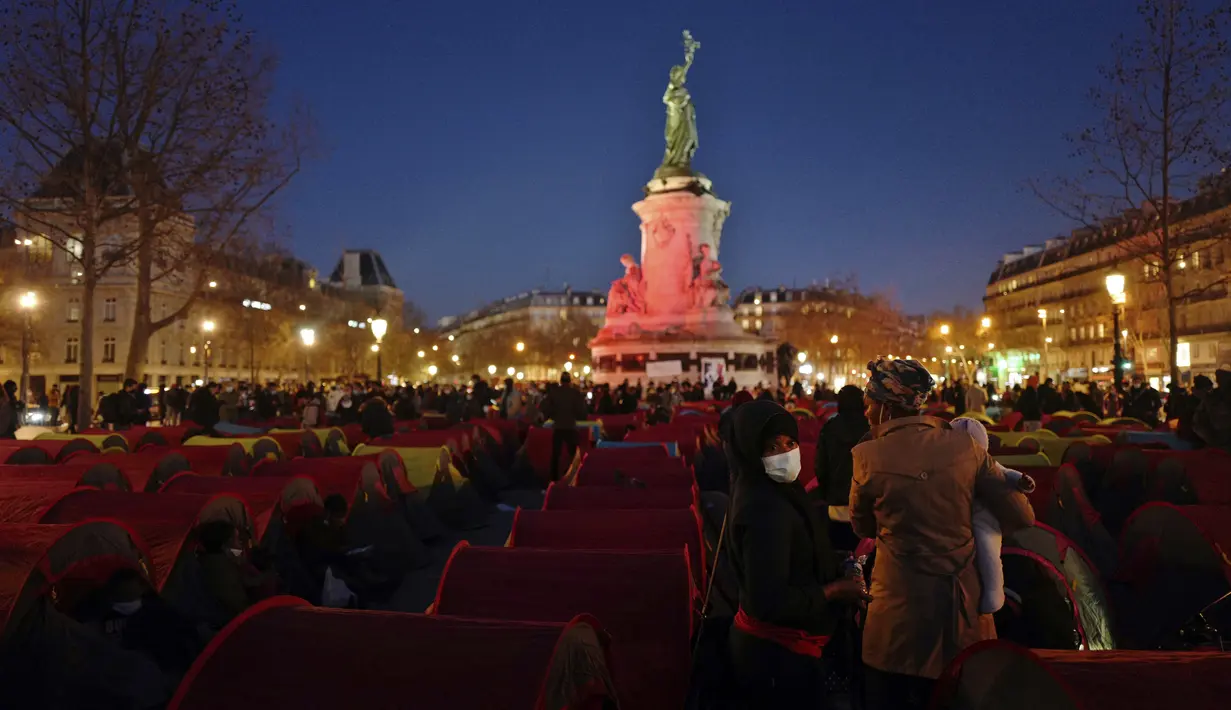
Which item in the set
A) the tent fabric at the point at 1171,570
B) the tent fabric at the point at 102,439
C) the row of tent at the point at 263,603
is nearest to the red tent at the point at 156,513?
the row of tent at the point at 263,603

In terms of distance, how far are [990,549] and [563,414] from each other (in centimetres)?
1322

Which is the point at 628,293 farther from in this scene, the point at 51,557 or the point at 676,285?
the point at 51,557

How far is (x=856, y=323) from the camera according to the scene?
308ft

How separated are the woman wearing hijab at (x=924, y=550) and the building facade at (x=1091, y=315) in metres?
44.9

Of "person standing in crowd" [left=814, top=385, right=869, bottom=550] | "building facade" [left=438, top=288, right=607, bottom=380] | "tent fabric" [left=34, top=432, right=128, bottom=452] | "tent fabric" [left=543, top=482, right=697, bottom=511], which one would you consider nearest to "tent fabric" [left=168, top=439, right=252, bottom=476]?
"tent fabric" [left=34, top=432, right=128, bottom=452]

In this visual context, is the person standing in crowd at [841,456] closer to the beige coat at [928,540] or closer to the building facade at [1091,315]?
the beige coat at [928,540]

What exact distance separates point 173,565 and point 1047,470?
24.8ft

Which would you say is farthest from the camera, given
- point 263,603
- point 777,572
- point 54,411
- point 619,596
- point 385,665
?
point 54,411

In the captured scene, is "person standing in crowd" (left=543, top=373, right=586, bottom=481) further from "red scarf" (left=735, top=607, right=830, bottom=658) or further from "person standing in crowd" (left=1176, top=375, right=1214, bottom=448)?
"red scarf" (left=735, top=607, right=830, bottom=658)

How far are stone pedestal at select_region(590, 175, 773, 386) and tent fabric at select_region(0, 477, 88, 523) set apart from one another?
1608 inches

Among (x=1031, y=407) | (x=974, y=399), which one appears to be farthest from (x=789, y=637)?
(x=1031, y=407)

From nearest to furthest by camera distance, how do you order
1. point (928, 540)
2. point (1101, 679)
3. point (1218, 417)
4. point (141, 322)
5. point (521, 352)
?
1. point (1101, 679)
2. point (928, 540)
3. point (1218, 417)
4. point (141, 322)
5. point (521, 352)

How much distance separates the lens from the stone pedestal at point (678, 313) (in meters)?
49.1

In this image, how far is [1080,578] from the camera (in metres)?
5.38
